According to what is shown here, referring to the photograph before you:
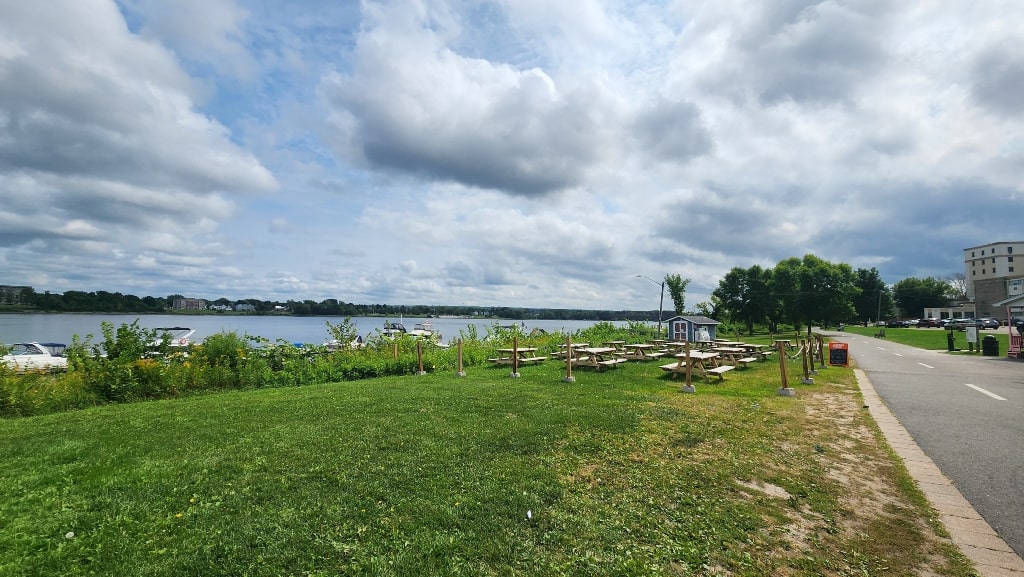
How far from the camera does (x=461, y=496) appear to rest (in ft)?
14.7

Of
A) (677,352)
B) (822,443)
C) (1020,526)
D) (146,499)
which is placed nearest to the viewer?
(1020,526)

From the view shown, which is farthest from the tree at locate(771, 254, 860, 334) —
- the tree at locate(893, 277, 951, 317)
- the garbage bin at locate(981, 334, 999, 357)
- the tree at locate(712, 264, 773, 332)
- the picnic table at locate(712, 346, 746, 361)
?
the tree at locate(893, 277, 951, 317)

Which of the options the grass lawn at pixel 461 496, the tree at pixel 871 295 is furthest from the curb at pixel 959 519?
the tree at pixel 871 295

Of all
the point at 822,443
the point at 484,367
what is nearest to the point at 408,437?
the point at 822,443

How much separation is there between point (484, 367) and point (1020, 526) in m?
14.0

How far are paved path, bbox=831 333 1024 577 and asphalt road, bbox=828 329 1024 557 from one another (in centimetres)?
8

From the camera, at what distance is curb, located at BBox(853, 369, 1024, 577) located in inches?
140

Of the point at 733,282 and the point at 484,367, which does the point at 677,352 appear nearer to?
the point at 484,367

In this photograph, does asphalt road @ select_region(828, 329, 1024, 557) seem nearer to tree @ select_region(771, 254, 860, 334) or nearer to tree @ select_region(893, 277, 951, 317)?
tree @ select_region(771, 254, 860, 334)

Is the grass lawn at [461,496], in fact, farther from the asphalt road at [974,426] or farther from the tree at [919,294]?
the tree at [919,294]

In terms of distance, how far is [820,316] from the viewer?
156 feet

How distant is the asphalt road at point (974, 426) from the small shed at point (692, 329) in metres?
10.3

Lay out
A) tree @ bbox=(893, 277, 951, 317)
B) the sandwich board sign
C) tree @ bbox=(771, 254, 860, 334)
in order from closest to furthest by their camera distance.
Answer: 1. the sandwich board sign
2. tree @ bbox=(771, 254, 860, 334)
3. tree @ bbox=(893, 277, 951, 317)

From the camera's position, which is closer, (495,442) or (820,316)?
(495,442)
